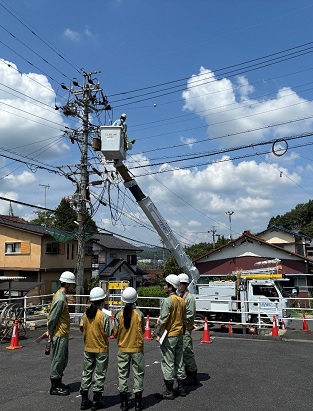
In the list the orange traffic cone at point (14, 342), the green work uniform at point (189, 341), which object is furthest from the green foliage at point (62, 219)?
the green work uniform at point (189, 341)

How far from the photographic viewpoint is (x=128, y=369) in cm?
550

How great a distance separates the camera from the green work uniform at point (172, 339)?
6086 millimetres

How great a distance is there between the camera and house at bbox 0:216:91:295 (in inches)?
1050

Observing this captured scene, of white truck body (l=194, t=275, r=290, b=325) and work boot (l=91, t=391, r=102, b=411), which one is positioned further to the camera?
white truck body (l=194, t=275, r=290, b=325)

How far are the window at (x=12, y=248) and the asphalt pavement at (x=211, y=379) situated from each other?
17235mm

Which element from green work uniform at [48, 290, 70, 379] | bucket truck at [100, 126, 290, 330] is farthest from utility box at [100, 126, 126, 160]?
green work uniform at [48, 290, 70, 379]

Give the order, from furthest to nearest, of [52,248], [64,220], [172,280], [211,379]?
[64,220] → [52,248] → [211,379] → [172,280]

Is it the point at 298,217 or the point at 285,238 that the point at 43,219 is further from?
the point at 298,217

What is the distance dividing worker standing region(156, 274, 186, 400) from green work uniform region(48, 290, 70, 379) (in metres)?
1.50

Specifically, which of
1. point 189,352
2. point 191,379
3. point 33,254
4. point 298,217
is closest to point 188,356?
point 189,352

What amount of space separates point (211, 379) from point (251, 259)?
82.1 feet

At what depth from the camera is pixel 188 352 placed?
6.78 meters

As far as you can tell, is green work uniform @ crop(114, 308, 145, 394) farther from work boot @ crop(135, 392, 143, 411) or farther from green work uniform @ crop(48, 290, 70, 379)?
green work uniform @ crop(48, 290, 70, 379)

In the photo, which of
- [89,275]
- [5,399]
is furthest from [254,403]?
[89,275]
